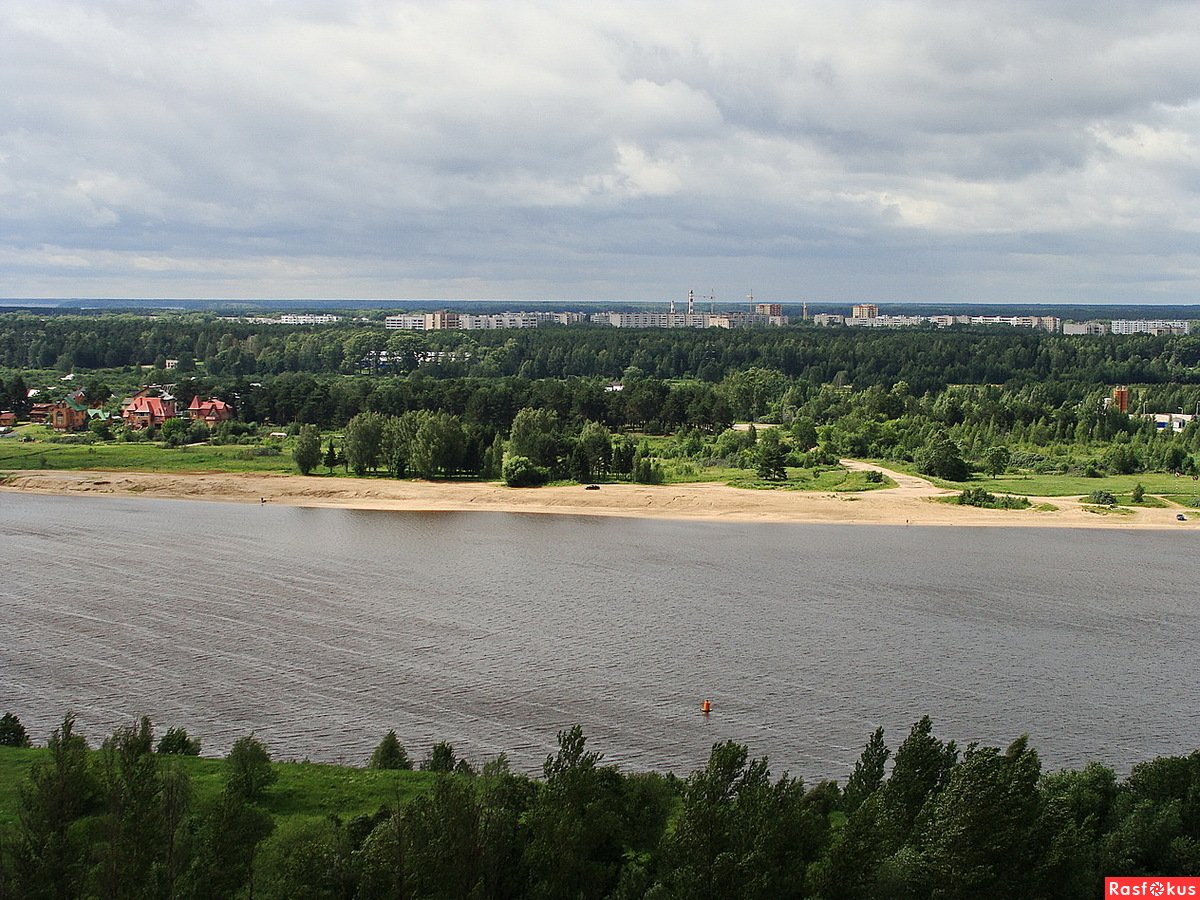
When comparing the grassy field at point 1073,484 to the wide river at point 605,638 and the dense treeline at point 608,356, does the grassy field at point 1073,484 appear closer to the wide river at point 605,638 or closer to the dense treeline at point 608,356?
the wide river at point 605,638

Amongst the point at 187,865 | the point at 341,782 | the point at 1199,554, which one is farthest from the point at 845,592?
the point at 187,865

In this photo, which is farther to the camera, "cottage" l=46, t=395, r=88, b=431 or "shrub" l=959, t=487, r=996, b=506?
"cottage" l=46, t=395, r=88, b=431

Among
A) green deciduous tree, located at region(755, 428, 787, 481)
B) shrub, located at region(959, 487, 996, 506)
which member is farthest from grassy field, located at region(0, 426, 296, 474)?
shrub, located at region(959, 487, 996, 506)

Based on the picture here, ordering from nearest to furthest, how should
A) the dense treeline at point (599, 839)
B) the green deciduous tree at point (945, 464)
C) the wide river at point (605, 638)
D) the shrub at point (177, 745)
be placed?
the dense treeline at point (599, 839)
the shrub at point (177, 745)
the wide river at point (605, 638)
the green deciduous tree at point (945, 464)

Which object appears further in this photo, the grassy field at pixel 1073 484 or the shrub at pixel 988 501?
the grassy field at pixel 1073 484

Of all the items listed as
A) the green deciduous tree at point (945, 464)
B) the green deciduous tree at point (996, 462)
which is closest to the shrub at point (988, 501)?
the green deciduous tree at point (945, 464)

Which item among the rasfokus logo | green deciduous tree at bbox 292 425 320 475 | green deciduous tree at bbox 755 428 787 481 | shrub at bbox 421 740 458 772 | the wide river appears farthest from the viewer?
green deciduous tree at bbox 292 425 320 475

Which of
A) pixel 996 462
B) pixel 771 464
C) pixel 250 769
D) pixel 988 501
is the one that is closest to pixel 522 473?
pixel 771 464

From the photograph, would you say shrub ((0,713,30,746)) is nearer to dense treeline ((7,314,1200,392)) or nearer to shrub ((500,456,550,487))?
shrub ((500,456,550,487))
